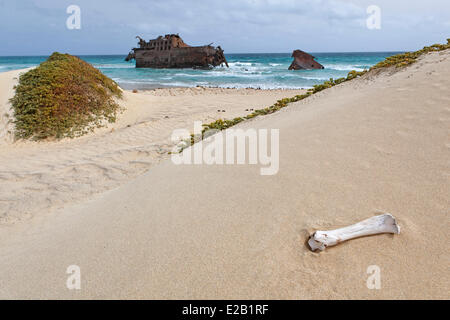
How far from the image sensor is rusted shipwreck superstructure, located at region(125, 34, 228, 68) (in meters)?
33.4

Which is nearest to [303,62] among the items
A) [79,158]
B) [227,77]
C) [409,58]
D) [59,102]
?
[227,77]

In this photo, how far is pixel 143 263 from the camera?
177 centimetres

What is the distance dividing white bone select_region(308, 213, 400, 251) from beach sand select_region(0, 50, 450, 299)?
0.05 meters

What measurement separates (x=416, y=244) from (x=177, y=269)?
1345 millimetres

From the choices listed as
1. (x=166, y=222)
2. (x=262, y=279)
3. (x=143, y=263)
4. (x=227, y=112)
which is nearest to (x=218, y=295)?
(x=262, y=279)

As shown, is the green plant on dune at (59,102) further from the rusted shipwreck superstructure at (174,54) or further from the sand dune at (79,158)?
→ the rusted shipwreck superstructure at (174,54)

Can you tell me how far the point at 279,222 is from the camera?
189 cm

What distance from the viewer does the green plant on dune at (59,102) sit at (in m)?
7.49

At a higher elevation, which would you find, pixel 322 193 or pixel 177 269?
pixel 322 193

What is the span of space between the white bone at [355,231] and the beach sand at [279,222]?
5 cm

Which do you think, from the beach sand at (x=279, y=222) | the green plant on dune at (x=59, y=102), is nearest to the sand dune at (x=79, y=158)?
the beach sand at (x=279, y=222)

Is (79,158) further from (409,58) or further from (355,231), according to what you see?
(409,58)

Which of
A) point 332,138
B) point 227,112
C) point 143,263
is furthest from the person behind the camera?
point 227,112

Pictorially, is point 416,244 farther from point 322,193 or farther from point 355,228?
point 322,193
